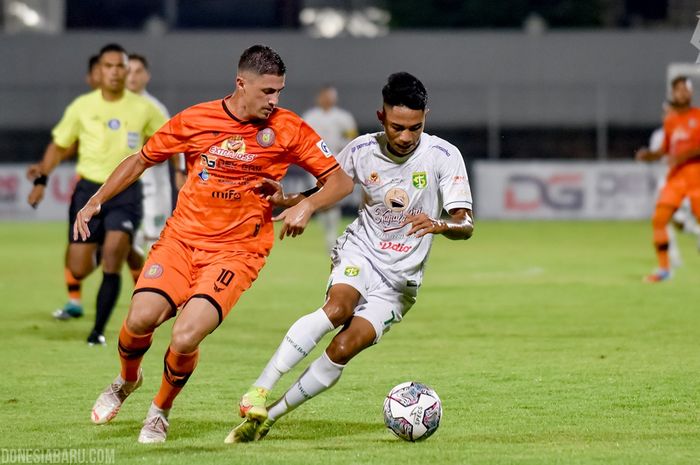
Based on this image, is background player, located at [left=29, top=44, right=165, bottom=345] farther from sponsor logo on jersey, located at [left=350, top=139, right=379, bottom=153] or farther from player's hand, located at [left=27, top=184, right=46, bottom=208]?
sponsor logo on jersey, located at [left=350, top=139, right=379, bottom=153]

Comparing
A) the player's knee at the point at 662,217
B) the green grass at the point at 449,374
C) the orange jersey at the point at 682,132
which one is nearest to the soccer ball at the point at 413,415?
the green grass at the point at 449,374

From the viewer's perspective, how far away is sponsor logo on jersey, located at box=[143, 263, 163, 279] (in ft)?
23.1

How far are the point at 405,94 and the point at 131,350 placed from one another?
203 centimetres

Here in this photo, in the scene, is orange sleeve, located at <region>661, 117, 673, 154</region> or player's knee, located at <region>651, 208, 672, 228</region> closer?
player's knee, located at <region>651, 208, 672, 228</region>

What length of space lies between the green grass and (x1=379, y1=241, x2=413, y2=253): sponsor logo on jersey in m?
1.00

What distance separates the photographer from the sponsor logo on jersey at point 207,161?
7151 millimetres

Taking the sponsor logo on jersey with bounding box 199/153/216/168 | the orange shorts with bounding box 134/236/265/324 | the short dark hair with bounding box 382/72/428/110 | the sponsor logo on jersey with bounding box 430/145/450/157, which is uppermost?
the short dark hair with bounding box 382/72/428/110

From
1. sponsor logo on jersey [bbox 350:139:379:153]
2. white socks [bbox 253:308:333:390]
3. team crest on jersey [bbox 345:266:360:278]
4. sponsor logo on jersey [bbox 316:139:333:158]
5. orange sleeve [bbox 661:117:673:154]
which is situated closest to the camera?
white socks [bbox 253:308:333:390]

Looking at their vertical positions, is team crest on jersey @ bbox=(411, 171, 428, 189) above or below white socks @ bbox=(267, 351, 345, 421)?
above

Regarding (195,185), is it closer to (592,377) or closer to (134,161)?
(134,161)

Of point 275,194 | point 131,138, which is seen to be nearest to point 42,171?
point 131,138

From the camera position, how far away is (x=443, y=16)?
4203cm

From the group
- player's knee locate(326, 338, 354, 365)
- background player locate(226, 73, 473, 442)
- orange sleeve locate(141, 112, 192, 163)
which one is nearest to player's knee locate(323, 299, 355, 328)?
background player locate(226, 73, 473, 442)

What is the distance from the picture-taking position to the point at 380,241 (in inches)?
292
